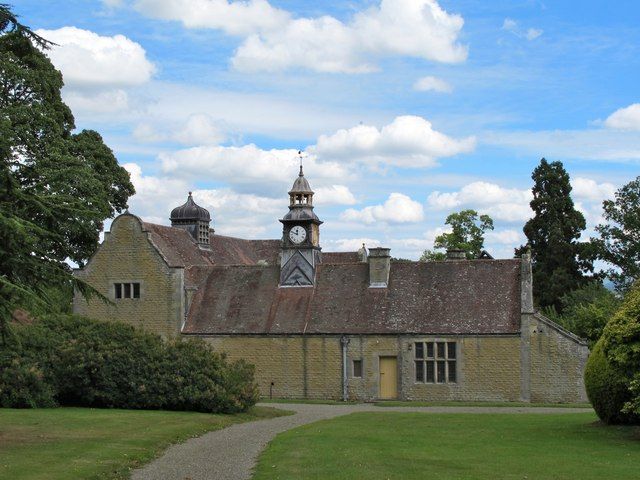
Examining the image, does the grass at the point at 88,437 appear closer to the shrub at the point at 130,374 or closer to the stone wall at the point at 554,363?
the shrub at the point at 130,374

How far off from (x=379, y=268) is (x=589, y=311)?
39.5ft

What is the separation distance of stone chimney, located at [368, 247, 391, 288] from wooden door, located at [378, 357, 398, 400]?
4089 millimetres

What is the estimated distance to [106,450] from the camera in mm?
20984

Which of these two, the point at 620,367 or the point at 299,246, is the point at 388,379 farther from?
the point at 620,367

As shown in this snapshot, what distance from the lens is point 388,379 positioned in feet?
136

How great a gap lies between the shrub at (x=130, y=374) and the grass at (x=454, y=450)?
5450 millimetres

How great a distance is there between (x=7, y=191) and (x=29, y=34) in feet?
11.9

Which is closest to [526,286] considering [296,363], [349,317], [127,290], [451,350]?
[451,350]

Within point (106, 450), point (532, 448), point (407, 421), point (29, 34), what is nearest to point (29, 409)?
point (106, 450)

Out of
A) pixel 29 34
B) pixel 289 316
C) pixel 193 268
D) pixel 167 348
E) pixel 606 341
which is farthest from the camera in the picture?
pixel 193 268

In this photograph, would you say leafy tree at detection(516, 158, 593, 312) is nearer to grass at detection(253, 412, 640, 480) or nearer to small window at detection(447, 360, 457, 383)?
small window at detection(447, 360, 457, 383)

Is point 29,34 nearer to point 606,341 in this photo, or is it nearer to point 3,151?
point 3,151

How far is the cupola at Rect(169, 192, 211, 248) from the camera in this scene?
5781 centimetres

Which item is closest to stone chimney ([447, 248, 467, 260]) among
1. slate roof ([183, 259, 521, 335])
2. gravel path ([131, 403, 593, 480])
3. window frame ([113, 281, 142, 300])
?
slate roof ([183, 259, 521, 335])
